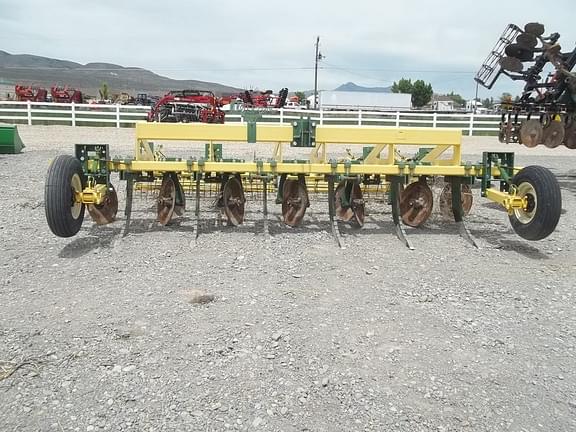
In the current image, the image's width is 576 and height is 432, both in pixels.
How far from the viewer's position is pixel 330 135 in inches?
245

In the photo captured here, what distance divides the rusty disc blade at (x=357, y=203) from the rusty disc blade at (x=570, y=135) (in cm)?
645

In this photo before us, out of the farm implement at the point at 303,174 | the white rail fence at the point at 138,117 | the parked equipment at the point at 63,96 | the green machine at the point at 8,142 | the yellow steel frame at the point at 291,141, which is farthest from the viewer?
the parked equipment at the point at 63,96

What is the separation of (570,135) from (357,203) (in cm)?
665

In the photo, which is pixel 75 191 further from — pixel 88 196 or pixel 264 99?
pixel 264 99

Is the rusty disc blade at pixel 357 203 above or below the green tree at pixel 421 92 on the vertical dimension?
below

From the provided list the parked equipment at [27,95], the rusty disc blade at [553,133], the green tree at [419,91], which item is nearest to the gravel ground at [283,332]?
the rusty disc blade at [553,133]

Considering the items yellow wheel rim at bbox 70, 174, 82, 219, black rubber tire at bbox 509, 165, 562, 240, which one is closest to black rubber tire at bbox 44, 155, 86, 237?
yellow wheel rim at bbox 70, 174, 82, 219

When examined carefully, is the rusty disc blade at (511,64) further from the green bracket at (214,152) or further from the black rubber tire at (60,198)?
the black rubber tire at (60,198)

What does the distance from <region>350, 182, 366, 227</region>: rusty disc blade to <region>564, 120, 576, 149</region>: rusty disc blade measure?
21.1 feet

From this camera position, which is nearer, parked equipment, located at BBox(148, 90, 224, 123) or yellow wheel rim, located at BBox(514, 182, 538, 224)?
yellow wheel rim, located at BBox(514, 182, 538, 224)

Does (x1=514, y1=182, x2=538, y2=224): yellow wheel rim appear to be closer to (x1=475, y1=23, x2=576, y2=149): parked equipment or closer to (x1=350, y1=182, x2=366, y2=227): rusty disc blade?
(x1=350, y1=182, x2=366, y2=227): rusty disc blade

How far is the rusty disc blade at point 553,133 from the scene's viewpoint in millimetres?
10672

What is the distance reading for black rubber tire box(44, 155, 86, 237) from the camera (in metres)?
5.04

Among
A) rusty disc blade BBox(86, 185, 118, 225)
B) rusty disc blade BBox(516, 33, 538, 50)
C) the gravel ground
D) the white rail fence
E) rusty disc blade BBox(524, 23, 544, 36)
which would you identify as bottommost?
the gravel ground
